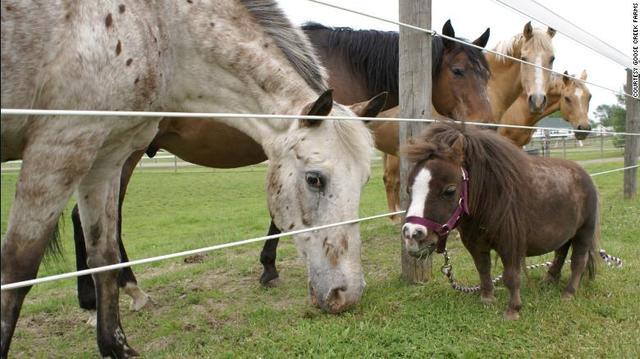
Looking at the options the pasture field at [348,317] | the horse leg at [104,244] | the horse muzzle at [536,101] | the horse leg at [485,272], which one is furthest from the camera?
the horse muzzle at [536,101]

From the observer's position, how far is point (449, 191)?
2.74 m

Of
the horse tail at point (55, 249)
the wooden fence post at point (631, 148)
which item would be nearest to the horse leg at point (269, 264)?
the horse tail at point (55, 249)

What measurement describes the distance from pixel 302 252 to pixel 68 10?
63.4 inches

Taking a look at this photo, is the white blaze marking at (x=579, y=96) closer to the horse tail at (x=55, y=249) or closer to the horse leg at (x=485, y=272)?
the horse leg at (x=485, y=272)

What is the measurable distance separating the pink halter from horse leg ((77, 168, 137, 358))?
175 cm

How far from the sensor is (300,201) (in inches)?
107

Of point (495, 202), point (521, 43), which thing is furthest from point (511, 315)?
point (521, 43)

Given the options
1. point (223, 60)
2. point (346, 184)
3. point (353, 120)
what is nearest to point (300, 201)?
point (346, 184)

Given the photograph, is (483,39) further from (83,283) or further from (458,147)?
(83,283)

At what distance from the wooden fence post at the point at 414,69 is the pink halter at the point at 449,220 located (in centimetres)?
62

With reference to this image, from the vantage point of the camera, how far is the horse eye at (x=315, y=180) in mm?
2623

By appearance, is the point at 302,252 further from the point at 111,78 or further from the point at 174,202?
the point at 174,202

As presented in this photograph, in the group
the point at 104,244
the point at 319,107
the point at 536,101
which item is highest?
the point at 536,101

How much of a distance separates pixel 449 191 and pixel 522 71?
180 inches
